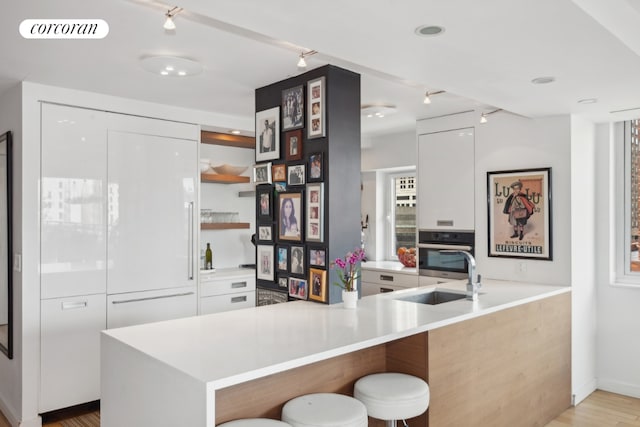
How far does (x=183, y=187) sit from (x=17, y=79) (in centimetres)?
138

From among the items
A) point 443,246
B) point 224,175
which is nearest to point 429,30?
point 443,246

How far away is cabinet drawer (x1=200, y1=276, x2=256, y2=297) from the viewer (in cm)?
428

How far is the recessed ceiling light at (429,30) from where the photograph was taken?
1.99 m

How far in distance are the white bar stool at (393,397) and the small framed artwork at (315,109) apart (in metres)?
1.44

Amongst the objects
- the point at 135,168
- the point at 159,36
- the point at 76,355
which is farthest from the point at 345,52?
the point at 76,355

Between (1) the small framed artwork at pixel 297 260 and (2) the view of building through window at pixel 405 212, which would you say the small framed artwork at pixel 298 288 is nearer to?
(1) the small framed artwork at pixel 297 260

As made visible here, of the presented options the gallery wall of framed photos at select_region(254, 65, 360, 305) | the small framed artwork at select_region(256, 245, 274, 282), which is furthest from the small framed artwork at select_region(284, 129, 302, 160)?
the small framed artwork at select_region(256, 245, 274, 282)

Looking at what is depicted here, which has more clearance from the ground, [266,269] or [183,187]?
[183,187]

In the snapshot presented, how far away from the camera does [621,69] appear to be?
2.55 m

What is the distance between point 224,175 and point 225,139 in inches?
14.8

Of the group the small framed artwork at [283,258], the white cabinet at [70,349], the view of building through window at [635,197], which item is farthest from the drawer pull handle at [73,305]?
the view of building through window at [635,197]

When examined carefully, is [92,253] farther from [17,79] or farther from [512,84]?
[512,84]

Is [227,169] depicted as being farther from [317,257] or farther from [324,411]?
[324,411]

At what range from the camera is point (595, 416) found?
3451 mm
